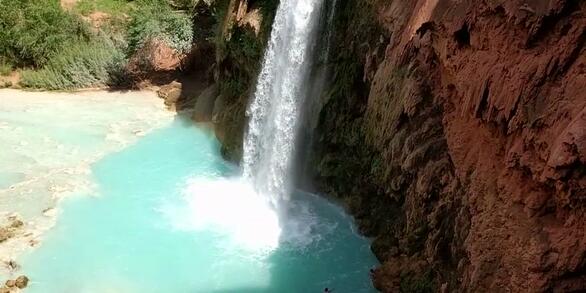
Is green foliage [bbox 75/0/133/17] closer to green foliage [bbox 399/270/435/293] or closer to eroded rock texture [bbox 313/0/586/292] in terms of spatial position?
eroded rock texture [bbox 313/0/586/292]

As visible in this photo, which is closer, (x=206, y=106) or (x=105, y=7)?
(x=206, y=106)

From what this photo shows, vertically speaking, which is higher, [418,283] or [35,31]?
[35,31]

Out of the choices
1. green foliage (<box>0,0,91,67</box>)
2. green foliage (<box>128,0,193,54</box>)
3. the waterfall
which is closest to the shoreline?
green foliage (<box>0,0,91,67</box>)

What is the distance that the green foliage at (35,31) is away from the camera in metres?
22.6

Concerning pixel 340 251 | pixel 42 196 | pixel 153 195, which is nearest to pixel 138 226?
pixel 153 195

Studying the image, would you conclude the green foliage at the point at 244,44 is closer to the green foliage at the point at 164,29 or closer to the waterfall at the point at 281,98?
the waterfall at the point at 281,98

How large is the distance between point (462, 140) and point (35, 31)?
18368mm

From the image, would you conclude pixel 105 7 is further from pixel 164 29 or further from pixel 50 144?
pixel 50 144

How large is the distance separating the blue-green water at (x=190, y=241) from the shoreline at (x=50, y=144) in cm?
45

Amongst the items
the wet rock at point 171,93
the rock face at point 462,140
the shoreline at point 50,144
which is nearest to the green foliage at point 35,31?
the shoreline at point 50,144

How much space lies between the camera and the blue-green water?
39.8 ft

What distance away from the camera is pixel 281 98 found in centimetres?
1543

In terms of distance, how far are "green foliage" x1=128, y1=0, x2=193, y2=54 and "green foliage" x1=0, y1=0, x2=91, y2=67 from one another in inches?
87.8

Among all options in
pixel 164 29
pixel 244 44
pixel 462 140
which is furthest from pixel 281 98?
pixel 164 29
